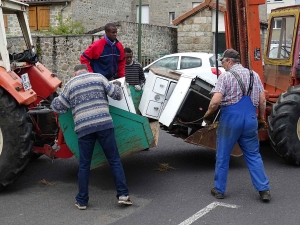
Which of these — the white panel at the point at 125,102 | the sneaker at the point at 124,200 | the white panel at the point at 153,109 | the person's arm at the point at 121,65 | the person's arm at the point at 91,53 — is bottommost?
the sneaker at the point at 124,200

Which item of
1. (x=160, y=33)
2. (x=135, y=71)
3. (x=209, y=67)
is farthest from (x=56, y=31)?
(x=135, y=71)

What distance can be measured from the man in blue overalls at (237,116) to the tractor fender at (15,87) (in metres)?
2.21

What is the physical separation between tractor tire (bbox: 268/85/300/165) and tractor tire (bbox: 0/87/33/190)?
3.32 metres

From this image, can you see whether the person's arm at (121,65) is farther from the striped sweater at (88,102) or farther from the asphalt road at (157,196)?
the striped sweater at (88,102)

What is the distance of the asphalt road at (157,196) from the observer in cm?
544

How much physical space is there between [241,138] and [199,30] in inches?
662

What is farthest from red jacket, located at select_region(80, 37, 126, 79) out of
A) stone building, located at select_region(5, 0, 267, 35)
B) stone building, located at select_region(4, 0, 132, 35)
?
stone building, located at select_region(4, 0, 132, 35)

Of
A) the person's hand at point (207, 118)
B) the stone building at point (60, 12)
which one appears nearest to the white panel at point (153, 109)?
the person's hand at point (207, 118)

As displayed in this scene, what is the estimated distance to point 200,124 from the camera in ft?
23.6

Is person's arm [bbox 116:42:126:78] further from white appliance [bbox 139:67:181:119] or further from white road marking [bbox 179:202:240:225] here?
white road marking [bbox 179:202:240:225]

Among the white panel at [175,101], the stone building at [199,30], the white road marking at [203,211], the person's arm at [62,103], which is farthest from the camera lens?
the stone building at [199,30]

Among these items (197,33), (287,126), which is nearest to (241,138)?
(287,126)

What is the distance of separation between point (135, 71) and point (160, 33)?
572 inches

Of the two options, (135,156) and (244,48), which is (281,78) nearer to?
(244,48)
